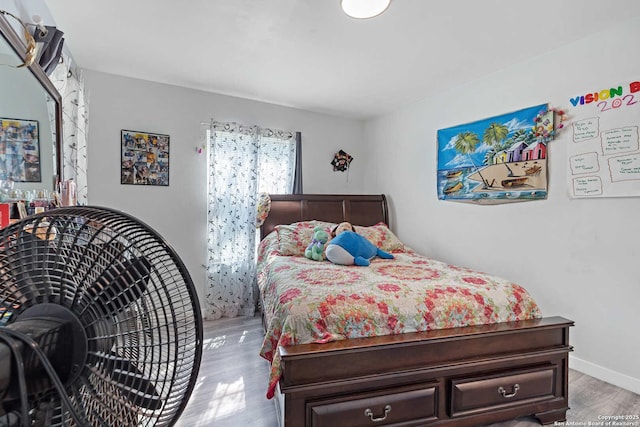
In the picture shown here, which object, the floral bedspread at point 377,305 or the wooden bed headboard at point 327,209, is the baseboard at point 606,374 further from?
the wooden bed headboard at point 327,209

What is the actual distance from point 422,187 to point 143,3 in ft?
9.70

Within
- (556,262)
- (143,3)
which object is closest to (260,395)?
(556,262)

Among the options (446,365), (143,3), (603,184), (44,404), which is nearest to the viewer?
(44,404)

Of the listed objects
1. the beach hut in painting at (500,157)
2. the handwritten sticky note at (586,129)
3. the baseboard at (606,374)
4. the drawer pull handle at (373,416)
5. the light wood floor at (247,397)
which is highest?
the handwritten sticky note at (586,129)

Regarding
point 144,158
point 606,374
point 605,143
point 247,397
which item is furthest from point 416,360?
point 144,158

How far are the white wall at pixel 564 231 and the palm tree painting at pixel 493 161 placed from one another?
3.1 inches

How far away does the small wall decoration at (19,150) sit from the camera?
1292mm

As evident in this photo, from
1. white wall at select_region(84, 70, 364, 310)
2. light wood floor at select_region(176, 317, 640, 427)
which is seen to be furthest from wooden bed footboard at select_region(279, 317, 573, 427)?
white wall at select_region(84, 70, 364, 310)

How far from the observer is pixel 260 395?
200cm

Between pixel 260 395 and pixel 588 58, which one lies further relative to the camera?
pixel 588 58

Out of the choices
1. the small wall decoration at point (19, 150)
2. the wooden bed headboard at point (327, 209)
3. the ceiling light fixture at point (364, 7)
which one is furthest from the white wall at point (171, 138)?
the ceiling light fixture at point (364, 7)

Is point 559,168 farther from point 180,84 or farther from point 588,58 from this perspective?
point 180,84

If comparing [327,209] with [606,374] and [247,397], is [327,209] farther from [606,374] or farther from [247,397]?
[606,374]

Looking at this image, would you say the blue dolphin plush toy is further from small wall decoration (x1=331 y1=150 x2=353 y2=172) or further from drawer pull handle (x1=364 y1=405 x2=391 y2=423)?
small wall decoration (x1=331 y1=150 x2=353 y2=172)
